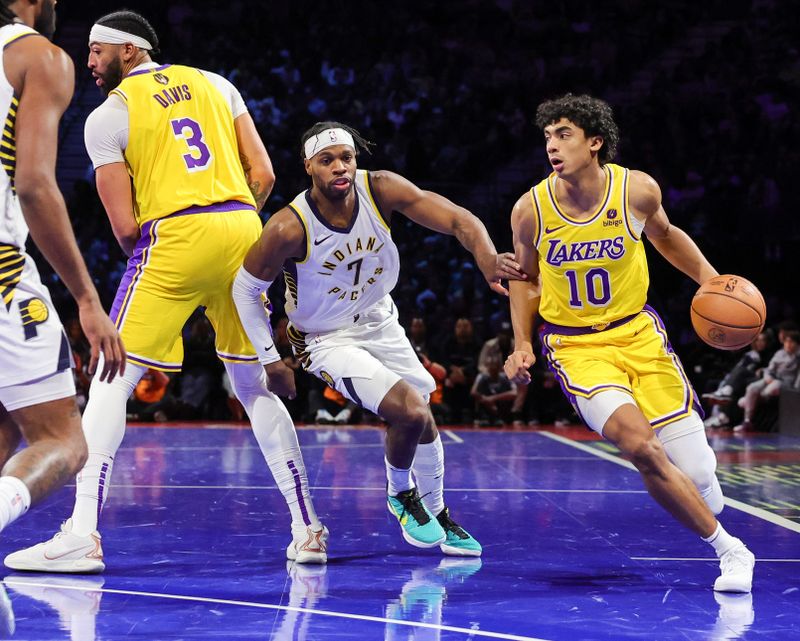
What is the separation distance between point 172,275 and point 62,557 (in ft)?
4.01

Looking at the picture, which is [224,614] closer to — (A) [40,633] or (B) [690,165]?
(A) [40,633]

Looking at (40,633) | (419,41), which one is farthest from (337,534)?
(419,41)

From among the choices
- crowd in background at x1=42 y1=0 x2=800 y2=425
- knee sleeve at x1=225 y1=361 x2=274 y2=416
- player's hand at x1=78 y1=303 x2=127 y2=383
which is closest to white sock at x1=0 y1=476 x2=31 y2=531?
player's hand at x1=78 y1=303 x2=127 y2=383

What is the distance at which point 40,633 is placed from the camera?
126 inches

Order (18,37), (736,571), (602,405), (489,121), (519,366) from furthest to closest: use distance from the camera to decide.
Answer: (489,121) → (519,366) → (602,405) → (736,571) → (18,37)

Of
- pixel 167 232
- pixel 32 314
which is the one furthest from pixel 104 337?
pixel 167 232

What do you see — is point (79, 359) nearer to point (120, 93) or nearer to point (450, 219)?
point (120, 93)

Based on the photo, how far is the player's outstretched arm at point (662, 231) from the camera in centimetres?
454

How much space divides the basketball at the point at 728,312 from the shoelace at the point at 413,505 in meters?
1.46

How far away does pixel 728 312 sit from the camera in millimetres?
4574

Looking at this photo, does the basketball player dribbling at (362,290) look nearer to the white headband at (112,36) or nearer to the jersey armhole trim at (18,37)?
the white headband at (112,36)

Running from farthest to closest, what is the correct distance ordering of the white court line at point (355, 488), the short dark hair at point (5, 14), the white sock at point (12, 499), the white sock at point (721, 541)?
the white court line at point (355, 488), the white sock at point (721, 541), the short dark hair at point (5, 14), the white sock at point (12, 499)

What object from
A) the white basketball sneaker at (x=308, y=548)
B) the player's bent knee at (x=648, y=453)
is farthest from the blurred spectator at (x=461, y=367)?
the player's bent knee at (x=648, y=453)

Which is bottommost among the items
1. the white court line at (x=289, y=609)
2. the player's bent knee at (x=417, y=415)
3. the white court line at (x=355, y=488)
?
the white court line at (x=355, y=488)
